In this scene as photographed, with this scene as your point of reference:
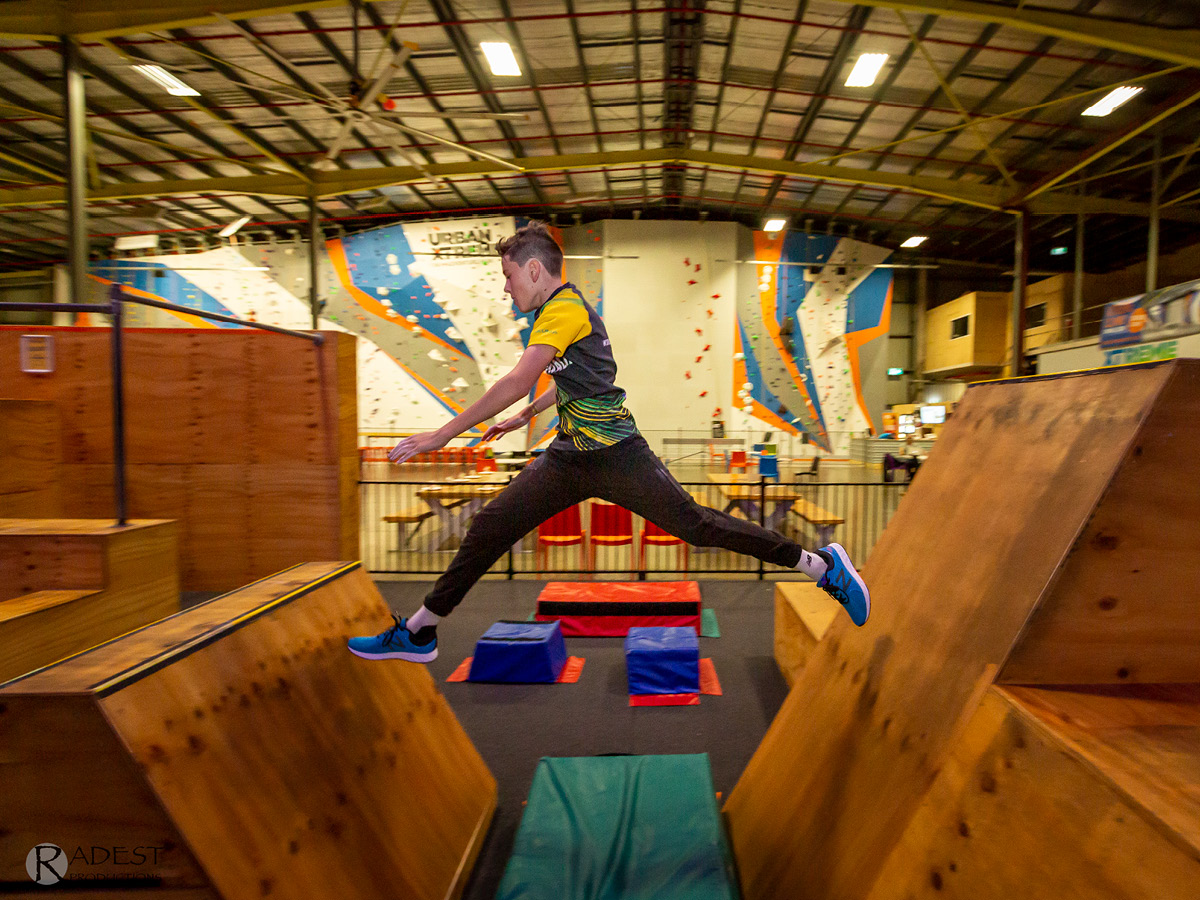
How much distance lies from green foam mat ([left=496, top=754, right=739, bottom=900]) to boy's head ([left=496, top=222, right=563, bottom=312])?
6.97ft

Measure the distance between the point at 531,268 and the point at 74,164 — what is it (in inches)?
333

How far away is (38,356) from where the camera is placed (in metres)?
4.93

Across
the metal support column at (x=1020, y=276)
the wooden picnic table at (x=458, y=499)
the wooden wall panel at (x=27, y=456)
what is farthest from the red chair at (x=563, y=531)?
the metal support column at (x=1020, y=276)

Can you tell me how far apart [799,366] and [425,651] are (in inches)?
572

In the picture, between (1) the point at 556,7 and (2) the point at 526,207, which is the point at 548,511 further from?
(2) the point at 526,207

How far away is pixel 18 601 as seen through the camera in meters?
3.07

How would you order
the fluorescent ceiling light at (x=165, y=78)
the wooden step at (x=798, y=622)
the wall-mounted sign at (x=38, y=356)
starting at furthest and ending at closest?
the fluorescent ceiling light at (x=165, y=78) → the wall-mounted sign at (x=38, y=356) → the wooden step at (x=798, y=622)

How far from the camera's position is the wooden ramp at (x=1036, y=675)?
A: 47.4 inches

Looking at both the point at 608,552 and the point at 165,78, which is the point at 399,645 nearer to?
the point at 608,552

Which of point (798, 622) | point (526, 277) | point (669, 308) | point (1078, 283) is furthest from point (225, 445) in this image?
point (1078, 283)

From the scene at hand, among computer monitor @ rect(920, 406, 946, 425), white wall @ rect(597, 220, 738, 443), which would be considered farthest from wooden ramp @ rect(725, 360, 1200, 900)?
computer monitor @ rect(920, 406, 946, 425)

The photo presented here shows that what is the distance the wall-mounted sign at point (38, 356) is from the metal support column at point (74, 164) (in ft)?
10.3

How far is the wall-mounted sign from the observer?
4906mm

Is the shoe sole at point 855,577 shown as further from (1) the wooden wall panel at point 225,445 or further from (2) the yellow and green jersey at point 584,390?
(1) the wooden wall panel at point 225,445
